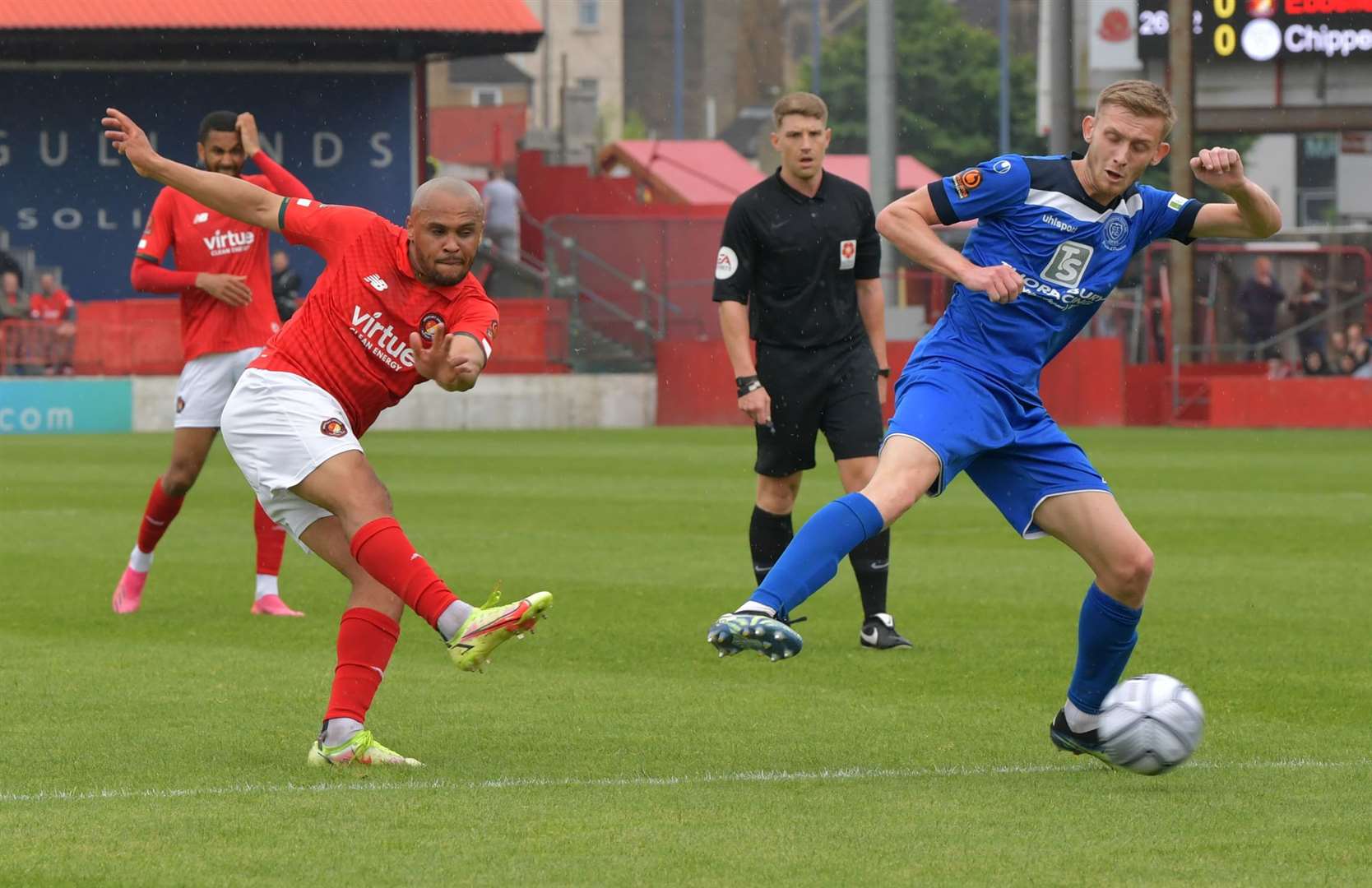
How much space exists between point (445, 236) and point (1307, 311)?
2531cm

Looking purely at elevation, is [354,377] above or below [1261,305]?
above

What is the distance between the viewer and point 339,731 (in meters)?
6.04

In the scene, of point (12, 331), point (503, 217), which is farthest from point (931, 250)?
point (503, 217)

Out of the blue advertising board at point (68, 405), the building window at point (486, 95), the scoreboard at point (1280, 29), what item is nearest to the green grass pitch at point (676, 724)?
the blue advertising board at point (68, 405)

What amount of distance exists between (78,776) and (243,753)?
1.77 ft

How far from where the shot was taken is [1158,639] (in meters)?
9.05

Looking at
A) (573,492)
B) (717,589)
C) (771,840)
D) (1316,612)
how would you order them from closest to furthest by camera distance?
(771,840) → (1316,612) → (717,589) → (573,492)

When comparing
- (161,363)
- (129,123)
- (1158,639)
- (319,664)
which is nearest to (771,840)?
(129,123)

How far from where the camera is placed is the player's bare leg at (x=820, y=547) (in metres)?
5.31

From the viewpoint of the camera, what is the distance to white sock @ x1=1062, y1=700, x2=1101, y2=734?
6.14m

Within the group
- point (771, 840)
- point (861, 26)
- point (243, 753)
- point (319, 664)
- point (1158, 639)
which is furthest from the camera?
point (861, 26)

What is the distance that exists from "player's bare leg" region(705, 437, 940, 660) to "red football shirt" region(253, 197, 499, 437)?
111 centimetres

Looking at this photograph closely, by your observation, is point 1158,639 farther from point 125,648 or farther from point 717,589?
point 125,648

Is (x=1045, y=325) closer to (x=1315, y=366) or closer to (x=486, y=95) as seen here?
(x=1315, y=366)
